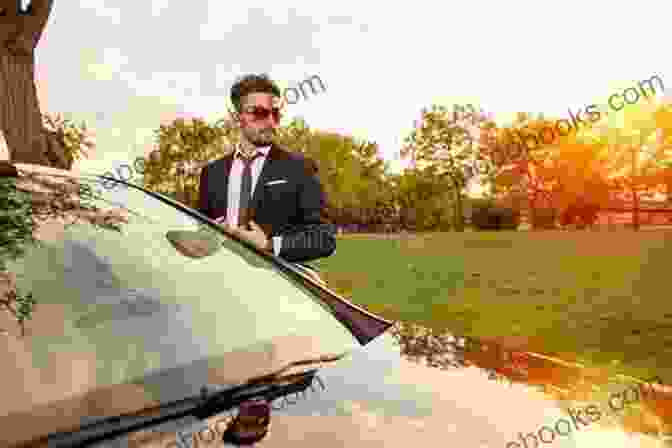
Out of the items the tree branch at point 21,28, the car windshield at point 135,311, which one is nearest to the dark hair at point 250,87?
the car windshield at point 135,311

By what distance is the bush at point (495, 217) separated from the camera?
163ft

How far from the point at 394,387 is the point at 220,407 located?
491 mm

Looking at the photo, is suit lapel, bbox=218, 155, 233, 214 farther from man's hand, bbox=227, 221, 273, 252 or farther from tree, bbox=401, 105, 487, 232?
tree, bbox=401, 105, 487, 232

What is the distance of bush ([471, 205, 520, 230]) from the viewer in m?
49.6

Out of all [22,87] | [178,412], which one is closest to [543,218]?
[22,87]

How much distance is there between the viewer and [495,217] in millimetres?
49688

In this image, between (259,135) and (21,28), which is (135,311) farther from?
(21,28)

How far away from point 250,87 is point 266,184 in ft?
1.67

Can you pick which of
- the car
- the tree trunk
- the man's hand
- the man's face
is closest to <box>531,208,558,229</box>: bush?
the tree trunk

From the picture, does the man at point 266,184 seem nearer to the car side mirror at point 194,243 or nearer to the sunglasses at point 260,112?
the sunglasses at point 260,112

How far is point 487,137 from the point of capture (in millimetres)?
56906

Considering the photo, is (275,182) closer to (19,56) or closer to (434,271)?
(19,56)

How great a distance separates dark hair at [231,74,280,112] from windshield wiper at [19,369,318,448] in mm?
2055

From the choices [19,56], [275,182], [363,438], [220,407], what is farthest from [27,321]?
[19,56]
